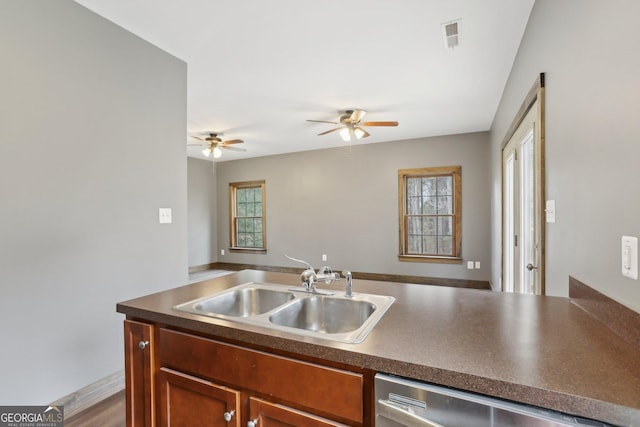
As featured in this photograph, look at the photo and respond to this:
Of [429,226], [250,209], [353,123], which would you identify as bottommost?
[429,226]

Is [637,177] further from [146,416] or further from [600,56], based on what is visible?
[146,416]

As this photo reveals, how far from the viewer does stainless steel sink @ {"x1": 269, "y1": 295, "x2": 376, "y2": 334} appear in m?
1.37

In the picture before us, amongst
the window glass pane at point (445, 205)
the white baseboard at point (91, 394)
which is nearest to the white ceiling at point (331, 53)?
the window glass pane at point (445, 205)

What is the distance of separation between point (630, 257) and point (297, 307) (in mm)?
1195

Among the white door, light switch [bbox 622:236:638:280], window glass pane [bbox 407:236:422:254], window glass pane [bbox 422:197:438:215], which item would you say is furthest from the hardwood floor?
window glass pane [bbox 422:197:438:215]

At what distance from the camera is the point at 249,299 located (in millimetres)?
1600

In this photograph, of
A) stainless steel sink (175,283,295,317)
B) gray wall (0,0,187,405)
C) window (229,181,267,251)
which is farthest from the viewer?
window (229,181,267,251)

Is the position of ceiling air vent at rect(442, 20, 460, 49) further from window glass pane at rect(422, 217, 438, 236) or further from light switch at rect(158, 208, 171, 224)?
window glass pane at rect(422, 217, 438, 236)

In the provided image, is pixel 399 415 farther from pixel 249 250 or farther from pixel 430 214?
pixel 249 250

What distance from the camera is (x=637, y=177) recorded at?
0.88 m

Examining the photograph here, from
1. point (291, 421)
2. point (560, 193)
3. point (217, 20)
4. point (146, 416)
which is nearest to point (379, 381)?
point (291, 421)

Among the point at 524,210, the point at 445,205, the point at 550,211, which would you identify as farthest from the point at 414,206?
the point at 550,211

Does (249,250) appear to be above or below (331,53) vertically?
below

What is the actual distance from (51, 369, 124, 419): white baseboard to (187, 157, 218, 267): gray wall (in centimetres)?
459
